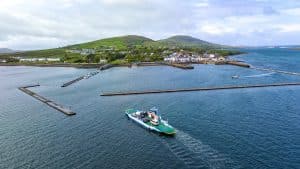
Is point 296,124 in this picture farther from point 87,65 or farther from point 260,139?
point 87,65

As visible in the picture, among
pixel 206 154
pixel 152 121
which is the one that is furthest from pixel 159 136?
pixel 206 154

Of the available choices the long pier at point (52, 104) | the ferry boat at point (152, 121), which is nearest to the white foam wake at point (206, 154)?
the ferry boat at point (152, 121)

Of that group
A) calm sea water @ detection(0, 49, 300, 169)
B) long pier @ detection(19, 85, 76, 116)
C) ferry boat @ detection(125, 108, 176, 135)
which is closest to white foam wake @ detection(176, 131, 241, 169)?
calm sea water @ detection(0, 49, 300, 169)

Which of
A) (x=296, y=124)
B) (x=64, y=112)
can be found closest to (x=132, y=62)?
(x=64, y=112)

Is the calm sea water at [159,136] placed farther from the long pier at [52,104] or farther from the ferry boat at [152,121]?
the long pier at [52,104]

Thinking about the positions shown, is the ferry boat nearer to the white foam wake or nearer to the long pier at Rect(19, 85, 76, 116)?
the white foam wake

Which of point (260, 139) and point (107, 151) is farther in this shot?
point (260, 139)
